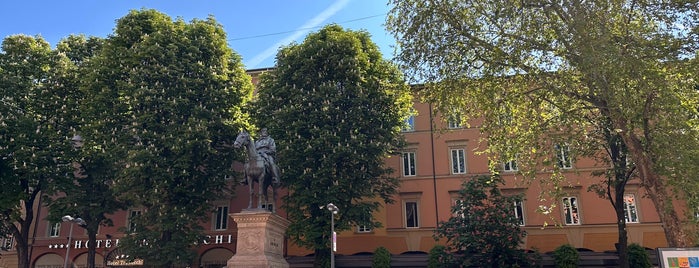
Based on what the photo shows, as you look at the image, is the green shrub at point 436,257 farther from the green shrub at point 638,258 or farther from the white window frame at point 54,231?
the white window frame at point 54,231

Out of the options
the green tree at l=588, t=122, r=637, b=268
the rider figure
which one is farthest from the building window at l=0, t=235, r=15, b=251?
the green tree at l=588, t=122, r=637, b=268

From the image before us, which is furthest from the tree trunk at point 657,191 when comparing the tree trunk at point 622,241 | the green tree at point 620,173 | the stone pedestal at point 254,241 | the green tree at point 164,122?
the green tree at point 164,122

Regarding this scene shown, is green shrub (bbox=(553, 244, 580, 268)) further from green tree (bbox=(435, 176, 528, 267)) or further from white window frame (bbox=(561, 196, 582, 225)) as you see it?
white window frame (bbox=(561, 196, 582, 225))

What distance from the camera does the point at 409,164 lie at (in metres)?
32.2

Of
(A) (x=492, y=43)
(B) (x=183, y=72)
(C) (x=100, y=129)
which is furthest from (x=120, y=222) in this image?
(A) (x=492, y=43)

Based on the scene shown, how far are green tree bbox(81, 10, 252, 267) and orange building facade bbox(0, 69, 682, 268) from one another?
191 inches

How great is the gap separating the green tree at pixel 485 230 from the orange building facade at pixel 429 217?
405 centimetres

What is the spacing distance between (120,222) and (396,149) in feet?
60.6

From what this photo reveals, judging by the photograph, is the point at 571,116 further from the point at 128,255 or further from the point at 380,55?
the point at 128,255

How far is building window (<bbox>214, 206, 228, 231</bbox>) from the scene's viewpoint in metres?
32.1

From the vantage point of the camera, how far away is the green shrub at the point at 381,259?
26.8 metres

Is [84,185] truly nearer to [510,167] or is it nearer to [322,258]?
[322,258]

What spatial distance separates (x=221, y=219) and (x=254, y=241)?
1564 centimetres

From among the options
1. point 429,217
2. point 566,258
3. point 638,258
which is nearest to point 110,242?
point 429,217
